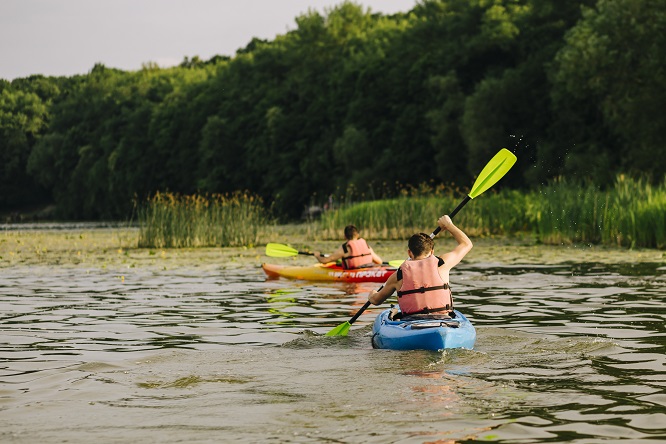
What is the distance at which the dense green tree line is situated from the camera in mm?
39469

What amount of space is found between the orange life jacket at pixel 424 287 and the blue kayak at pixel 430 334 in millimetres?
150

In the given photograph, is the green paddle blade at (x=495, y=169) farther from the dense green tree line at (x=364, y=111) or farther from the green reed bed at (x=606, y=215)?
the dense green tree line at (x=364, y=111)

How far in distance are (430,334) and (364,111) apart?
48967mm

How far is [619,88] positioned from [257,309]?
2952cm

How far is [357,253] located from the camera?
15.5m

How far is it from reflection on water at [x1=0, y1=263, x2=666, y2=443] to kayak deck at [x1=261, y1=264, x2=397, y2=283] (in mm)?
1792

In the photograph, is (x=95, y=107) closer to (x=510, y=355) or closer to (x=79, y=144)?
(x=79, y=144)

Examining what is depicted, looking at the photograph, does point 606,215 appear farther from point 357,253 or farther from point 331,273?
point 357,253

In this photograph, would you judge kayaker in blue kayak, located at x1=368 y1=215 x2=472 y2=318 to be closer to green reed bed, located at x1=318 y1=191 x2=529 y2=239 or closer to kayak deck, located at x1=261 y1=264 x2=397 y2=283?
kayak deck, located at x1=261 y1=264 x2=397 y2=283

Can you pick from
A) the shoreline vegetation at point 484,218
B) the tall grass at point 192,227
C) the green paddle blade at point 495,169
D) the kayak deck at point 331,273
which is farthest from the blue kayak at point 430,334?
the tall grass at point 192,227

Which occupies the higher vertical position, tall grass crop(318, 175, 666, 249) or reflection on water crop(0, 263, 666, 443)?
tall grass crop(318, 175, 666, 249)

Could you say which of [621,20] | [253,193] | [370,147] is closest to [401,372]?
[621,20]

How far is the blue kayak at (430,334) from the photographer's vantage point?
8.08 meters

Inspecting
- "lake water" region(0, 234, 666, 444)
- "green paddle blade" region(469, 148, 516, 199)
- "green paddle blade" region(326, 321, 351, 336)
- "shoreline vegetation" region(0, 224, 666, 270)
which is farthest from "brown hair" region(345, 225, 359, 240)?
"green paddle blade" region(326, 321, 351, 336)
